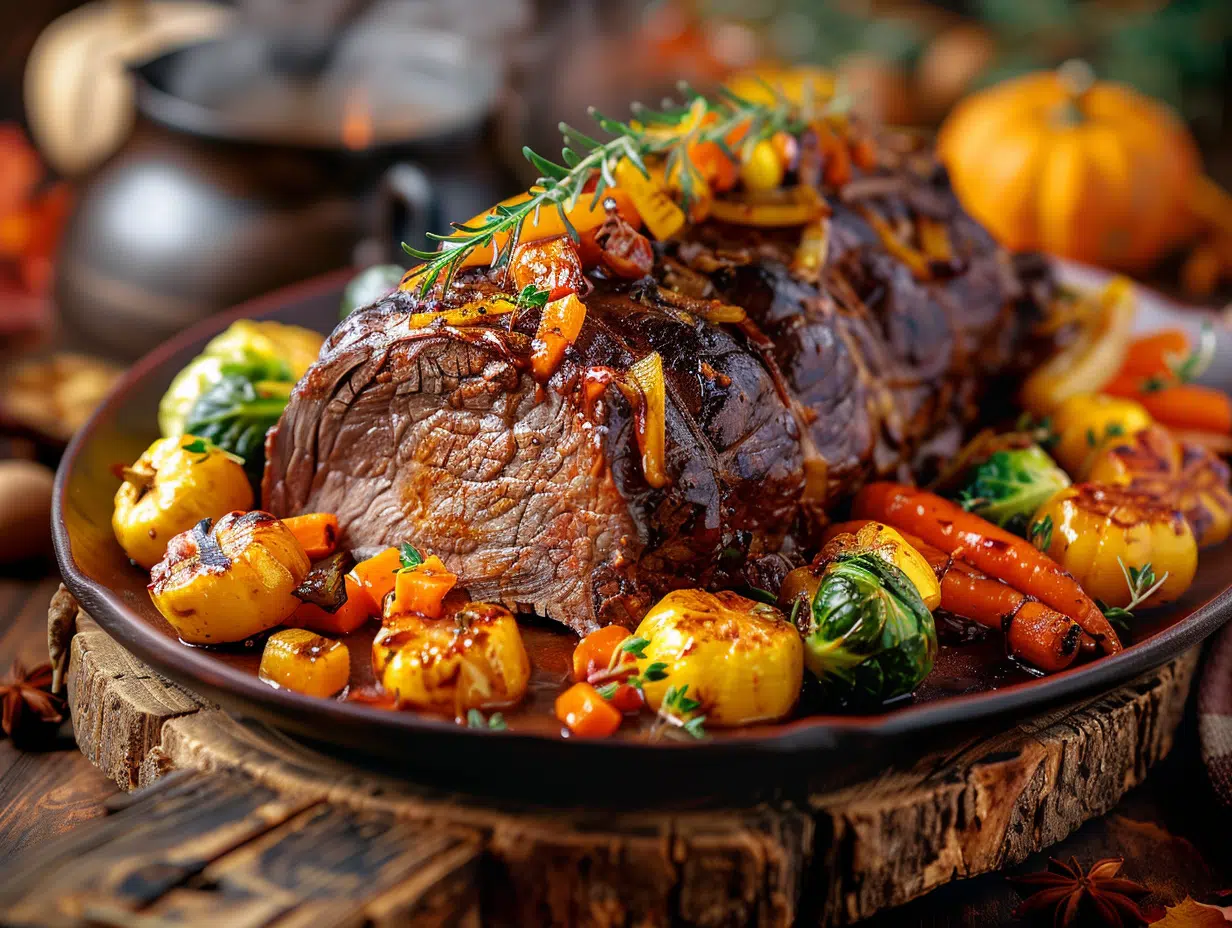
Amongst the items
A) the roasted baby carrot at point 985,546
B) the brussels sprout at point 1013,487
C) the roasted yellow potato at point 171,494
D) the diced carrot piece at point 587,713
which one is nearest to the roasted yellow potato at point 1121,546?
the roasted baby carrot at point 985,546

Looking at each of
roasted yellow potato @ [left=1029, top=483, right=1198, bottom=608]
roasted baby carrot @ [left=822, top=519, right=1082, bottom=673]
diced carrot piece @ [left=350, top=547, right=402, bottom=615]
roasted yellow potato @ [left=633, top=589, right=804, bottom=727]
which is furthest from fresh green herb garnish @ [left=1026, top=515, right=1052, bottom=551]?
diced carrot piece @ [left=350, top=547, right=402, bottom=615]

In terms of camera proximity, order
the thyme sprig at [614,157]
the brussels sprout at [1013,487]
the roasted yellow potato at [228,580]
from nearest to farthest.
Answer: the roasted yellow potato at [228,580], the thyme sprig at [614,157], the brussels sprout at [1013,487]

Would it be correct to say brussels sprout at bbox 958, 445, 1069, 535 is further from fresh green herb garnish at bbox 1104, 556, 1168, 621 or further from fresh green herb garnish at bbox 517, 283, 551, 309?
fresh green herb garnish at bbox 517, 283, 551, 309

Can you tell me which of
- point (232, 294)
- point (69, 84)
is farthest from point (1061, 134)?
point (69, 84)

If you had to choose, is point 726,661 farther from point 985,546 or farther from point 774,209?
point 774,209

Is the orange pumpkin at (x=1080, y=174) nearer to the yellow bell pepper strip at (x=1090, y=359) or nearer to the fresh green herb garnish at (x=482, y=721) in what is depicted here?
the yellow bell pepper strip at (x=1090, y=359)

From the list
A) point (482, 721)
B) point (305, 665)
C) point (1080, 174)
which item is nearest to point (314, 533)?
point (305, 665)
